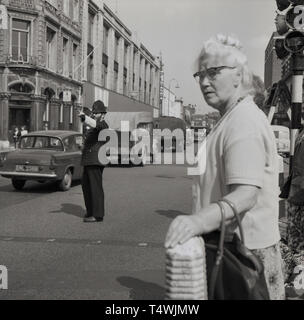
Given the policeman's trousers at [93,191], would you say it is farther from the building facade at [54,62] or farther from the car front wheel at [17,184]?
the building facade at [54,62]

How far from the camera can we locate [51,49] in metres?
39.4

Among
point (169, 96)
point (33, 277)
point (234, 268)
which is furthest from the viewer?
point (169, 96)

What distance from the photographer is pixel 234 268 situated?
1812mm

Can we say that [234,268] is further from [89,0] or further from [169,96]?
[169,96]

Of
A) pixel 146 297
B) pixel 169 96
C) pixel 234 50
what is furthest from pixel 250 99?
pixel 169 96

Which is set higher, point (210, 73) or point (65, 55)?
point (65, 55)

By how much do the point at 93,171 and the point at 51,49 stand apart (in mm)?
33014

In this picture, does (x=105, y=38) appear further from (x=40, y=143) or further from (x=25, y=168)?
(x=25, y=168)

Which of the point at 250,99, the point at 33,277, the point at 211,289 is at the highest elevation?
the point at 250,99

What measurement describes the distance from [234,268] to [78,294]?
287 cm

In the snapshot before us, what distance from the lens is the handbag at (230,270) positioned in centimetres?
180

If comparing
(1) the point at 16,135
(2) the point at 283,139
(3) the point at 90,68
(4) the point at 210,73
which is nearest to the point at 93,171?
(2) the point at 283,139

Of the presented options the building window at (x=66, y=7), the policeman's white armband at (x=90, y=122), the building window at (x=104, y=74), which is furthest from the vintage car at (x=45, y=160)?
the building window at (x=104, y=74)
